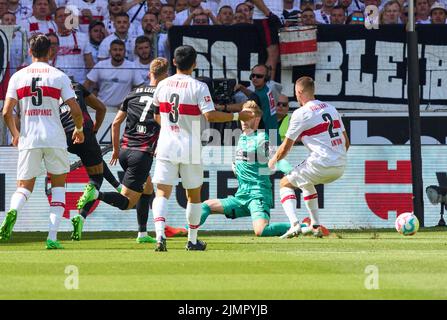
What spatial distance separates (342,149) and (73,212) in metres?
4.98

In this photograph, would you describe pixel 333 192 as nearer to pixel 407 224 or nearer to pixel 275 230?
pixel 275 230

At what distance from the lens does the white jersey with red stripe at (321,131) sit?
14430 mm

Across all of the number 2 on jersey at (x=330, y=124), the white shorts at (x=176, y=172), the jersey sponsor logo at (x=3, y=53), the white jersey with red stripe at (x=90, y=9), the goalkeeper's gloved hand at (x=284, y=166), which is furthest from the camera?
the white jersey with red stripe at (x=90, y=9)

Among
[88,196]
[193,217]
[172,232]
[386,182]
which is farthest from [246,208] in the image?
[193,217]

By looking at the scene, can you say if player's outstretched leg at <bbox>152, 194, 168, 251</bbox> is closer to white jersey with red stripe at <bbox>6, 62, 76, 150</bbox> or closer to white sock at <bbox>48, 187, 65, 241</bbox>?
white sock at <bbox>48, 187, 65, 241</bbox>

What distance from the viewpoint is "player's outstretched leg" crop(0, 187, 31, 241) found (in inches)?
477

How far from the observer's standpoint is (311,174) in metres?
14.7

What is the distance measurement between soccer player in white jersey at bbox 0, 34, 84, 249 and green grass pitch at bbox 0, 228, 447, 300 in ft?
1.98

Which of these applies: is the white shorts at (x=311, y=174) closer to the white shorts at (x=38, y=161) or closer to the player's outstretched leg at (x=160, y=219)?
the player's outstretched leg at (x=160, y=219)

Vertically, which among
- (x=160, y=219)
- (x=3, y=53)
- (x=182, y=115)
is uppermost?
(x=3, y=53)

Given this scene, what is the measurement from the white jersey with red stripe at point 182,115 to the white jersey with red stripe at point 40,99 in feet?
3.64

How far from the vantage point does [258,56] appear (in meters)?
18.7

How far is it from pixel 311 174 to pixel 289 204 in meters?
0.49

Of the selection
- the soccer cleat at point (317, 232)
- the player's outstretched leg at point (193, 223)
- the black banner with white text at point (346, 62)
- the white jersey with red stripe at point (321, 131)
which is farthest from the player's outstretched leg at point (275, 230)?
the black banner with white text at point (346, 62)
